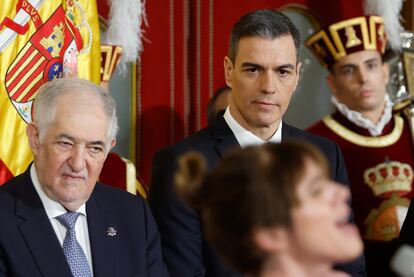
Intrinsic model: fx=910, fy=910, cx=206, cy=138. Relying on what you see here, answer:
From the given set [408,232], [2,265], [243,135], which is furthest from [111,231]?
[408,232]

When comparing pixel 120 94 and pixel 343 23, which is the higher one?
pixel 343 23

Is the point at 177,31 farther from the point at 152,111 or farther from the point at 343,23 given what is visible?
the point at 343,23

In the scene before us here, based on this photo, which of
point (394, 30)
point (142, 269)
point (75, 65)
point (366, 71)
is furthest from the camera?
point (394, 30)

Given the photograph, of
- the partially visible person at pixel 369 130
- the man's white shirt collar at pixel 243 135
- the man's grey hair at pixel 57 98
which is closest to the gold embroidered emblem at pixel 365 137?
the partially visible person at pixel 369 130

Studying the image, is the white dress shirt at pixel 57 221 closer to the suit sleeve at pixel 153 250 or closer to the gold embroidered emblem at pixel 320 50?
the suit sleeve at pixel 153 250

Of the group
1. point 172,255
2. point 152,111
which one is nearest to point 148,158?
point 152,111

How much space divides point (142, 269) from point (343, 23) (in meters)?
1.78

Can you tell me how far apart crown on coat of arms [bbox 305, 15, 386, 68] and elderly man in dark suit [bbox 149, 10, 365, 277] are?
1270 millimetres

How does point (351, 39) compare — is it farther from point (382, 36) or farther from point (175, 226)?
point (175, 226)

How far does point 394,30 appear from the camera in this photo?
3811mm

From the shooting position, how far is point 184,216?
2.06 metres

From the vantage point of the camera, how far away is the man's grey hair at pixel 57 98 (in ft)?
6.42

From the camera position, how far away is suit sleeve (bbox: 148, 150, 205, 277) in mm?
2053

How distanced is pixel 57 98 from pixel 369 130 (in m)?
1.68
